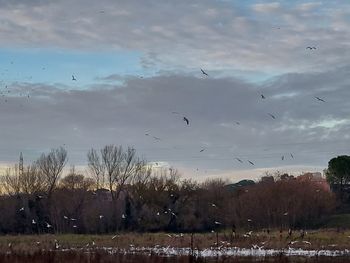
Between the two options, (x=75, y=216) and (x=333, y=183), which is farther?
(x=333, y=183)

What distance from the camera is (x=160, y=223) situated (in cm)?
7581

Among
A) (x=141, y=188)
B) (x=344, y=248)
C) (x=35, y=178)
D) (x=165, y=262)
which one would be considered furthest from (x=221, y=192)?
(x=165, y=262)

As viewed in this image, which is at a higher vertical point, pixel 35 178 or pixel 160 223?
pixel 35 178

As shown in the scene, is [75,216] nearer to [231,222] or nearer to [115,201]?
[115,201]

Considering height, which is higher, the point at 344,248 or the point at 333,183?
the point at 333,183

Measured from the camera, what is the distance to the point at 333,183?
98.6 metres

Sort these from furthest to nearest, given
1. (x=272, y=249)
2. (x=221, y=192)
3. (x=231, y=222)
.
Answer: (x=221, y=192) → (x=231, y=222) → (x=272, y=249)

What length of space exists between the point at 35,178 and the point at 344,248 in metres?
56.9

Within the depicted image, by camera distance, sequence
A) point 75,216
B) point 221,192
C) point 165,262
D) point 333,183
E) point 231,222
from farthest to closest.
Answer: point 333,183 → point 221,192 → point 75,216 → point 231,222 → point 165,262

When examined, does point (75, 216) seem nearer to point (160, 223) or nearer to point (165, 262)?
point (160, 223)

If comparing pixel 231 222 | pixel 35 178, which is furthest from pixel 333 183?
pixel 35 178

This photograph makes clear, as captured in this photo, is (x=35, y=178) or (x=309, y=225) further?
(x=35, y=178)

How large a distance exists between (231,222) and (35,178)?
29338 millimetres

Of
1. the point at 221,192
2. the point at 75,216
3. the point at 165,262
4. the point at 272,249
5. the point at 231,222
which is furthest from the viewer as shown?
the point at 221,192
